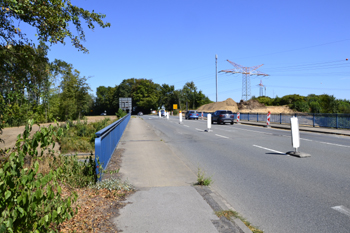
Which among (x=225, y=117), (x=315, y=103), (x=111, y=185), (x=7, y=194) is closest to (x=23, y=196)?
(x=7, y=194)

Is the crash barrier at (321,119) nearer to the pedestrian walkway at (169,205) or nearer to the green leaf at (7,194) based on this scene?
the pedestrian walkway at (169,205)

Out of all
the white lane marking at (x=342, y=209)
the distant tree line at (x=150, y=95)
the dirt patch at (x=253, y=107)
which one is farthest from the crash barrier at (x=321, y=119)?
the distant tree line at (x=150, y=95)

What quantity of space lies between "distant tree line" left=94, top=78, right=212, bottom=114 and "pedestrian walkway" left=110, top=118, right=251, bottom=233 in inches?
3718

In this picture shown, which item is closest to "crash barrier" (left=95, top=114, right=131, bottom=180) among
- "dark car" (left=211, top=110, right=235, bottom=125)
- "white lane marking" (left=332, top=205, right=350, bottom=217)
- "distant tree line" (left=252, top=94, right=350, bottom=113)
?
"white lane marking" (left=332, top=205, right=350, bottom=217)

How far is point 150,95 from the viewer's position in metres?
113

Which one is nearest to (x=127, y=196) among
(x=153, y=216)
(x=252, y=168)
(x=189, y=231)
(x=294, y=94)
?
(x=153, y=216)

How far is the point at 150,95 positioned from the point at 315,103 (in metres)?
66.5

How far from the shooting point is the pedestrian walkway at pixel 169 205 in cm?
389

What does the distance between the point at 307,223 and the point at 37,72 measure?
25.2ft

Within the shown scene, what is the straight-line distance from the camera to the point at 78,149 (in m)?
13.8

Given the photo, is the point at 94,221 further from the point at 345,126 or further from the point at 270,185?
the point at 345,126

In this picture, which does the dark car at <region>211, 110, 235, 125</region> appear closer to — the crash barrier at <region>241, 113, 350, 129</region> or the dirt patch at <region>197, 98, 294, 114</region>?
the crash barrier at <region>241, 113, 350, 129</region>

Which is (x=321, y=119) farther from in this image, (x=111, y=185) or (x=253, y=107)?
(x=253, y=107)

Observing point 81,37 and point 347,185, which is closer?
point 347,185
